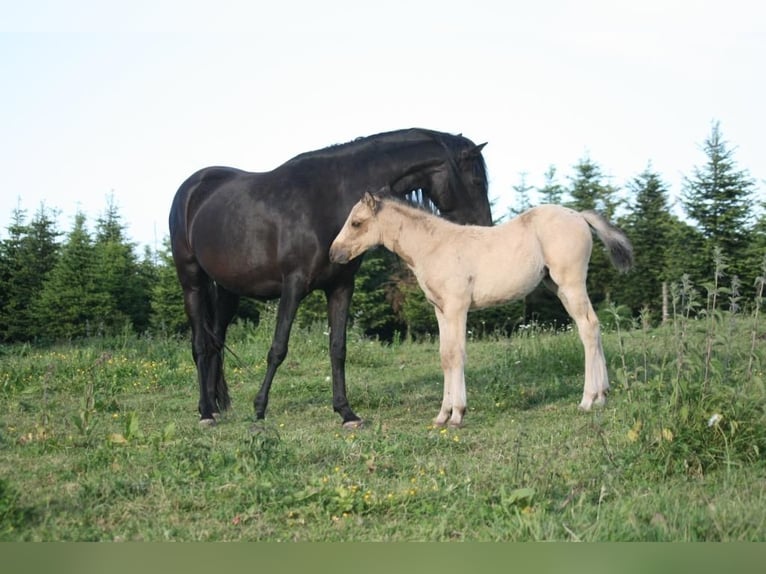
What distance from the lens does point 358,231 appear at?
6691 mm

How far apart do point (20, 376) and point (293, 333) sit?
436 cm

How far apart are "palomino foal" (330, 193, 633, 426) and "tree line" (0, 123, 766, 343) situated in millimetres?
12901

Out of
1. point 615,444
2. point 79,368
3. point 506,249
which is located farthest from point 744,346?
point 79,368

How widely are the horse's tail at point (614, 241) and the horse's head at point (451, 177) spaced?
975mm

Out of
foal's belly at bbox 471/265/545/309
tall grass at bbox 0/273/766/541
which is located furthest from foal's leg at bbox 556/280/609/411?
foal's belly at bbox 471/265/545/309

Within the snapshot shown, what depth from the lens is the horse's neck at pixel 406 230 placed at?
6.73 metres

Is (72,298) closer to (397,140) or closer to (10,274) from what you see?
(10,274)

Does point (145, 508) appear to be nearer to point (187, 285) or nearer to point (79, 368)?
point (187, 285)

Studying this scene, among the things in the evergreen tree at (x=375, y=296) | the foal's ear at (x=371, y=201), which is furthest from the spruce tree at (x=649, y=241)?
the foal's ear at (x=371, y=201)

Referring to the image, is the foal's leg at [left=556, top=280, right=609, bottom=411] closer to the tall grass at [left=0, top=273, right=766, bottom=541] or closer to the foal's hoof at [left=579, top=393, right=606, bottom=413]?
the foal's hoof at [left=579, top=393, right=606, bottom=413]

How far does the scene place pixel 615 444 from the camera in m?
5.12

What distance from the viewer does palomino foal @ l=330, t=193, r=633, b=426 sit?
6590 millimetres

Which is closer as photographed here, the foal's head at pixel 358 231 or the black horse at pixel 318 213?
the foal's head at pixel 358 231

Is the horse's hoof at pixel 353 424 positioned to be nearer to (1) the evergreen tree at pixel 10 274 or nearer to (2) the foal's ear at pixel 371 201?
(2) the foal's ear at pixel 371 201
